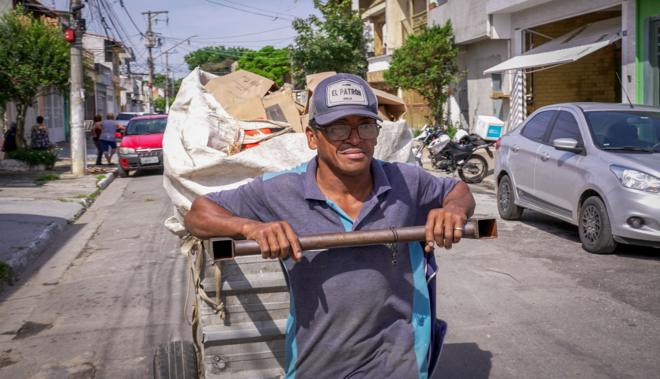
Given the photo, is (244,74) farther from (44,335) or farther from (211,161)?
(44,335)

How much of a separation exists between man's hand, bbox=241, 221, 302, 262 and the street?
244cm

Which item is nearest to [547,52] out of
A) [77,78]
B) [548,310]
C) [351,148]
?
[77,78]

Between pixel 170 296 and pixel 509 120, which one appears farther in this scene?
pixel 509 120

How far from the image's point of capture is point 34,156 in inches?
815

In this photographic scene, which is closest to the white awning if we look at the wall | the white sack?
the wall

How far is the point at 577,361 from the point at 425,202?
2.81 metres

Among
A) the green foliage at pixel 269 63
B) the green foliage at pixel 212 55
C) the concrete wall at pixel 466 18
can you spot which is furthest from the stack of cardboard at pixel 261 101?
the green foliage at pixel 212 55

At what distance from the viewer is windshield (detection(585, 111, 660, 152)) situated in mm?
8641

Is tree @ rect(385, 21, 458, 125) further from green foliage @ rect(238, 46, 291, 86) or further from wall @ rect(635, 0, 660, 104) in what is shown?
green foliage @ rect(238, 46, 291, 86)

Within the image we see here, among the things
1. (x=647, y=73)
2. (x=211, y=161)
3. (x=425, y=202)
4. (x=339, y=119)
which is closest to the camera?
(x=339, y=119)

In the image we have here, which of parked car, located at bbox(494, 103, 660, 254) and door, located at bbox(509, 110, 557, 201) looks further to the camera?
door, located at bbox(509, 110, 557, 201)

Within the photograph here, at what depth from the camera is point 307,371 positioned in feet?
8.40

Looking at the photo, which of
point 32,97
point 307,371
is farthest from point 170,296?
point 32,97

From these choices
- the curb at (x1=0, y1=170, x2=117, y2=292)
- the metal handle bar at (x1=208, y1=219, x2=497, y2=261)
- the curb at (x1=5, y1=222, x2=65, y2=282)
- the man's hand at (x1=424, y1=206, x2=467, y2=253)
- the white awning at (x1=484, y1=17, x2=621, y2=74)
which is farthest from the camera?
the white awning at (x1=484, y1=17, x2=621, y2=74)
